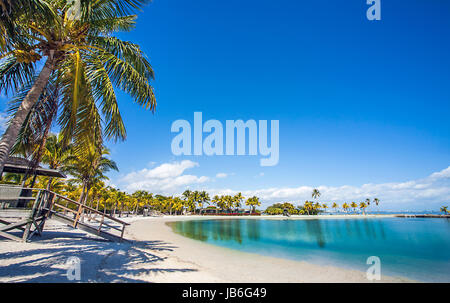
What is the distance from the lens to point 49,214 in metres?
9.38

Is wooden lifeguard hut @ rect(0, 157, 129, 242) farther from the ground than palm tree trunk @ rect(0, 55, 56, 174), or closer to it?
closer to it

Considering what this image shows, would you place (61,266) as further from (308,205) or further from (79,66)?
(308,205)

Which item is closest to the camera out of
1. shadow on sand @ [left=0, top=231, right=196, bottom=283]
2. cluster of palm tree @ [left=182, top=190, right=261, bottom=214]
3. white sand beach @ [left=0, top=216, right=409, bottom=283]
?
shadow on sand @ [left=0, top=231, right=196, bottom=283]

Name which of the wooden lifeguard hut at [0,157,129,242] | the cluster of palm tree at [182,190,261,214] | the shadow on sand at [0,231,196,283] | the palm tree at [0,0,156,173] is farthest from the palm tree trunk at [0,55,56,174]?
the cluster of palm tree at [182,190,261,214]

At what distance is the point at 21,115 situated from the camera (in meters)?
4.48

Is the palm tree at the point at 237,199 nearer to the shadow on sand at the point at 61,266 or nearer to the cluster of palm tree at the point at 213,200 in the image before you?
the cluster of palm tree at the point at 213,200

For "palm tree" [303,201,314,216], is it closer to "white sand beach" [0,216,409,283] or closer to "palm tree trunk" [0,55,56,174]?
"white sand beach" [0,216,409,283]

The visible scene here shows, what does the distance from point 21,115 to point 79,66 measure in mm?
1725

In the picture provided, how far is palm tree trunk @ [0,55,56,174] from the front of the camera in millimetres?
4228

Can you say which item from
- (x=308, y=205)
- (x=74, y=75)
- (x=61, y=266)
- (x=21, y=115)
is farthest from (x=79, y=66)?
(x=308, y=205)

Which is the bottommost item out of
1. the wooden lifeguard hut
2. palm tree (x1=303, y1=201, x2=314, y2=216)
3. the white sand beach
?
palm tree (x1=303, y1=201, x2=314, y2=216)
